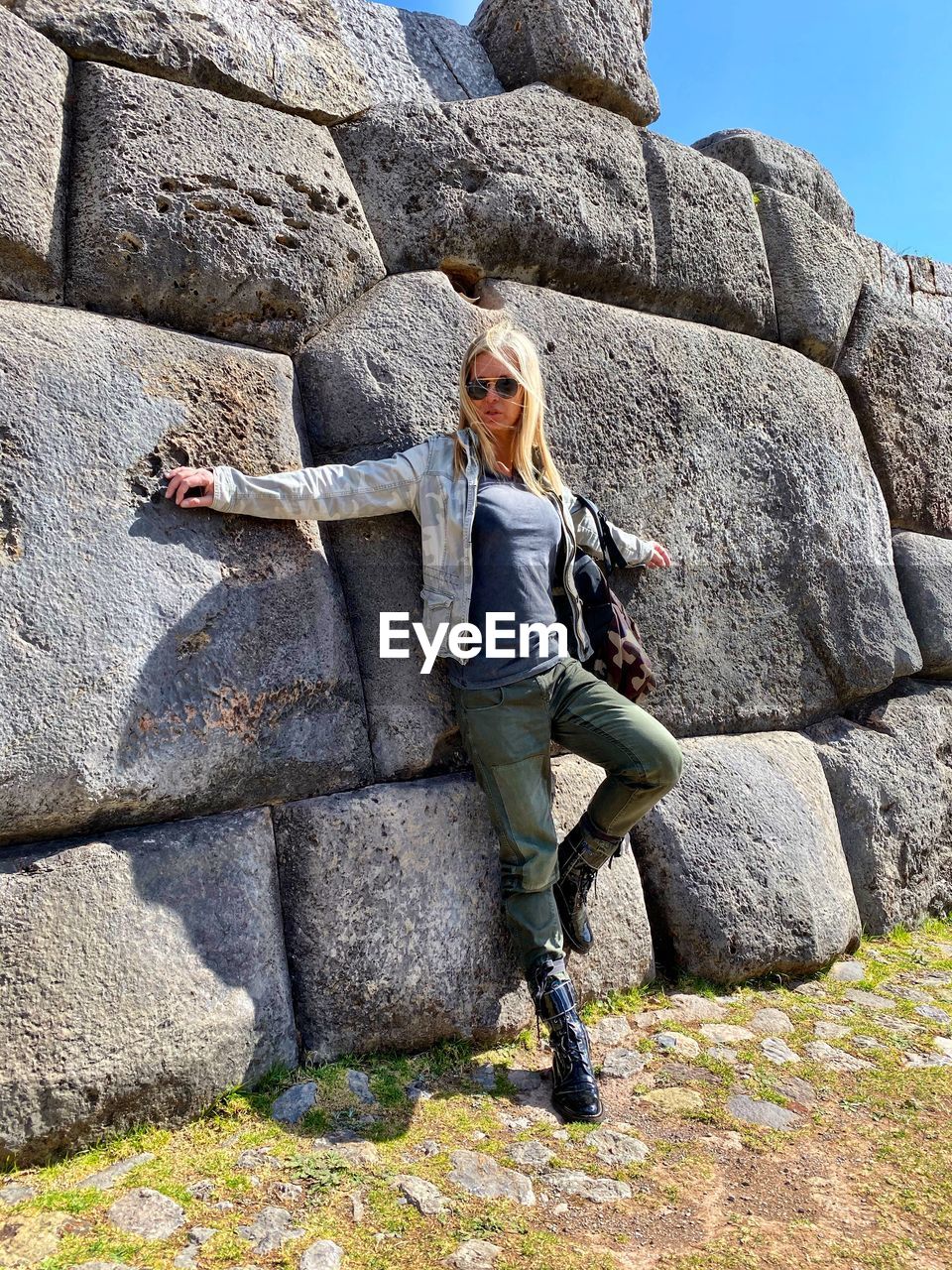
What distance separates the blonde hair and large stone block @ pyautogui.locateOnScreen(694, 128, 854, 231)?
6.99ft

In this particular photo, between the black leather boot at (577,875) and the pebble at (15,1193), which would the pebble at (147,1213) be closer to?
the pebble at (15,1193)

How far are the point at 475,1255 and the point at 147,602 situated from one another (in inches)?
63.2

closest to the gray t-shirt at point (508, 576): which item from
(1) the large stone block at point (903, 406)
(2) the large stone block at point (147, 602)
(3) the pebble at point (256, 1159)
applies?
(2) the large stone block at point (147, 602)

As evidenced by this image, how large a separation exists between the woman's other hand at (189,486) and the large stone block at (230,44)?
1291mm

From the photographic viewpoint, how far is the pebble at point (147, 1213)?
73.4 inches

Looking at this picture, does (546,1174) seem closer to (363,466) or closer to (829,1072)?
(829,1072)

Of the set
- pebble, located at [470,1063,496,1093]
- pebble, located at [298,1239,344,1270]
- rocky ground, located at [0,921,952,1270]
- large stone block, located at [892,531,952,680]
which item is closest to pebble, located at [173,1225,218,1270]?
rocky ground, located at [0,921,952,1270]

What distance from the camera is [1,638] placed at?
224 cm

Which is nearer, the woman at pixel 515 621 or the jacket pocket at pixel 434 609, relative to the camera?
the woman at pixel 515 621

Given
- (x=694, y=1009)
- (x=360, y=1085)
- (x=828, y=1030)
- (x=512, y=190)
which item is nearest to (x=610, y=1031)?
(x=694, y=1009)

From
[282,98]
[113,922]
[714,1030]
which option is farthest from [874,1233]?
[282,98]

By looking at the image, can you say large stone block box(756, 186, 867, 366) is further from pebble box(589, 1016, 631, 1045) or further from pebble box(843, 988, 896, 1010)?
pebble box(589, 1016, 631, 1045)

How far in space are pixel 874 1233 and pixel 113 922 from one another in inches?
68.4

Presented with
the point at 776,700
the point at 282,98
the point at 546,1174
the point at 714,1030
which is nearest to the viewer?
the point at 546,1174
